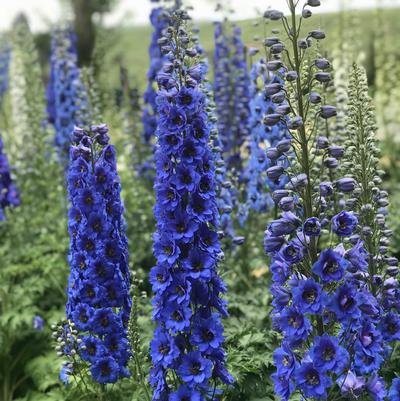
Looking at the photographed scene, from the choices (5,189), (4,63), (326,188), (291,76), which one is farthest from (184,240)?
(4,63)

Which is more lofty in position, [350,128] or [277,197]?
[350,128]

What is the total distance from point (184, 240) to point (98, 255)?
2.55 feet

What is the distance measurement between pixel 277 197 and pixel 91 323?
4.98ft

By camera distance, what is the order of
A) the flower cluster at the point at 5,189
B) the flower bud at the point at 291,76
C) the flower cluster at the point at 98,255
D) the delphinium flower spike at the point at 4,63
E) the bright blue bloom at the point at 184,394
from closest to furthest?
the flower bud at the point at 291,76 → the bright blue bloom at the point at 184,394 → the flower cluster at the point at 98,255 → the flower cluster at the point at 5,189 → the delphinium flower spike at the point at 4,63

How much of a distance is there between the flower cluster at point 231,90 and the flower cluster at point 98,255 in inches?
125

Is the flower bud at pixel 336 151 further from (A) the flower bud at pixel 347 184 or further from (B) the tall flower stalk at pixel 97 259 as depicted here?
(B) the tall flower stalk at pixel 97 259

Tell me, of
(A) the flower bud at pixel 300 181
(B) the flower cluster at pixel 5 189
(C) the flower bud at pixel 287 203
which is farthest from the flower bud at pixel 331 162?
(B) the flower cluster at pixel 5 189

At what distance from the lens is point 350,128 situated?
396cm

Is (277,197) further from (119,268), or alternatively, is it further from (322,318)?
(119,268)

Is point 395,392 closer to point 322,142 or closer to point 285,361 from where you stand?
point 285,361

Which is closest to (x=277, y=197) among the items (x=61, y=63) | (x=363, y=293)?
(x=363, y=293)

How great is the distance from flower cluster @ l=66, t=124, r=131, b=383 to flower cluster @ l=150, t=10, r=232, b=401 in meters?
0.55

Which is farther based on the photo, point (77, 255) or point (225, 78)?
point (225, 78)

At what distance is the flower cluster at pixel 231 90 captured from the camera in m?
7.59
